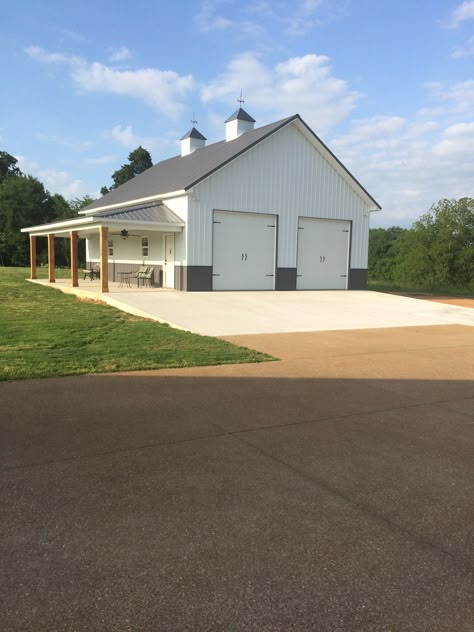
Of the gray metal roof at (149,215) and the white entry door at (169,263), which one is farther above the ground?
the gray metal roof at (149,215)

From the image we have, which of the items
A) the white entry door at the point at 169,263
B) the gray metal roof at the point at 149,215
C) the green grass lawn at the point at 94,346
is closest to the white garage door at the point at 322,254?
the white entry door at the point at 169,263

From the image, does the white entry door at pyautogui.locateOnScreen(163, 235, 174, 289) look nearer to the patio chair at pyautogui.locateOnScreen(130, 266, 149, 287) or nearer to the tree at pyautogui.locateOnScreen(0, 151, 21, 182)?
the patio chair at pyautogui.locateOnScreen(130, 266, 149, 287)

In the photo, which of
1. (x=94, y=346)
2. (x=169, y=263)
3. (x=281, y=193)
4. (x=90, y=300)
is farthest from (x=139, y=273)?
(x=94, y=346)

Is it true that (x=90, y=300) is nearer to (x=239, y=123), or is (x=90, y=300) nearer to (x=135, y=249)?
(x=135, y=249)

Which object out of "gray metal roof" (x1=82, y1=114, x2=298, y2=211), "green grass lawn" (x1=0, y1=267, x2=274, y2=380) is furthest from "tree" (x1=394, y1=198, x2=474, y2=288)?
"green grass lawn" (x1=0, y1=267, x2=274, y2=380)

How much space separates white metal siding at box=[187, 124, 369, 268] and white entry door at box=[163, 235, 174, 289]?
144cm

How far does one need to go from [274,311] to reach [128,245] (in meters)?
12.5

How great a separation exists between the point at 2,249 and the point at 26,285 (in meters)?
29.6

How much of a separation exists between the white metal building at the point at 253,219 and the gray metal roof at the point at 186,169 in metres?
0.11

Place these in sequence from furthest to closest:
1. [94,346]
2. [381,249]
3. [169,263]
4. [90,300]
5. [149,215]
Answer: [381,249]
[169,263]
[149,215]
[90,300]
[94,346]

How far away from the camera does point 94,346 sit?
30.6 feet

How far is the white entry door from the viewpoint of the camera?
21.9 m

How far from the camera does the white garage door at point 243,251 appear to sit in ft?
70.5

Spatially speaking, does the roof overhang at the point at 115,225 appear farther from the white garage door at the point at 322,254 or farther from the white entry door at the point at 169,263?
the white garage door at the point at 322,254
